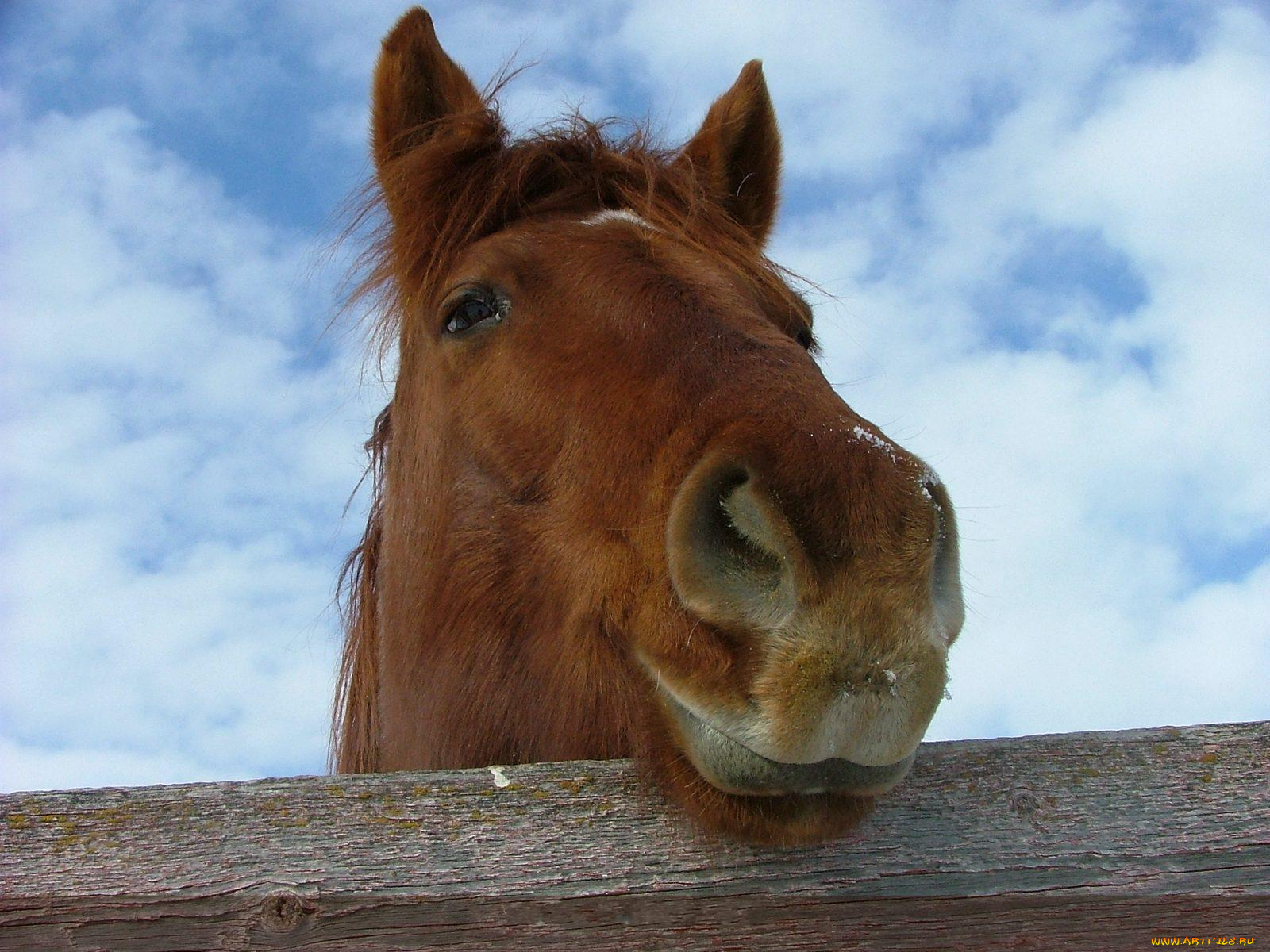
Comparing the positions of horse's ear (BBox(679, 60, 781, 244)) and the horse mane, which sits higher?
horse's ear (BBox(679, 60, 781, 244))

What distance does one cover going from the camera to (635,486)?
89.4 inches

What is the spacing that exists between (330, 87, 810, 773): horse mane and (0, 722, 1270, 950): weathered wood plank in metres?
1.84

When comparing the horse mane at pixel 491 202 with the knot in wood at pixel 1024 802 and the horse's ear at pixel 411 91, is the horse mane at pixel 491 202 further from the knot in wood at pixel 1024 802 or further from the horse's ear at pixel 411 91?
the knot in wood at pixel 1024 802

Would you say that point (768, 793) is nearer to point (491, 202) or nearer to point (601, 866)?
point (601, 866)

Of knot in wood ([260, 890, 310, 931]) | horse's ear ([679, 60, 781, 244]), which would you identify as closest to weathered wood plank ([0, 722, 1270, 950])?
knot in wood ([260, 890, 310, 931])

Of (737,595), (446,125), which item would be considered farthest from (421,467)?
(737,595)

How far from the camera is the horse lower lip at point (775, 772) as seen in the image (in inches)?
65.6

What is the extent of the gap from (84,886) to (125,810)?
11 centimetres

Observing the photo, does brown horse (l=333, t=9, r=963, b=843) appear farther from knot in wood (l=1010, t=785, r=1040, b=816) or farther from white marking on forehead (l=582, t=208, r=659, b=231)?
knot in wood (l=1010, t=785, r=1040, b=816)

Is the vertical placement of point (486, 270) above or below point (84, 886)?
above

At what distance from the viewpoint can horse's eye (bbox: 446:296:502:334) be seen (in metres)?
2.98

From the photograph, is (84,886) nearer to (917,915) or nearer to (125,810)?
(125,810)

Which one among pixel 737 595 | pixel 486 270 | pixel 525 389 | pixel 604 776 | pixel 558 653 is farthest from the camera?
pixel 486 270

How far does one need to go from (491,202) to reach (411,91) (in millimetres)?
663
